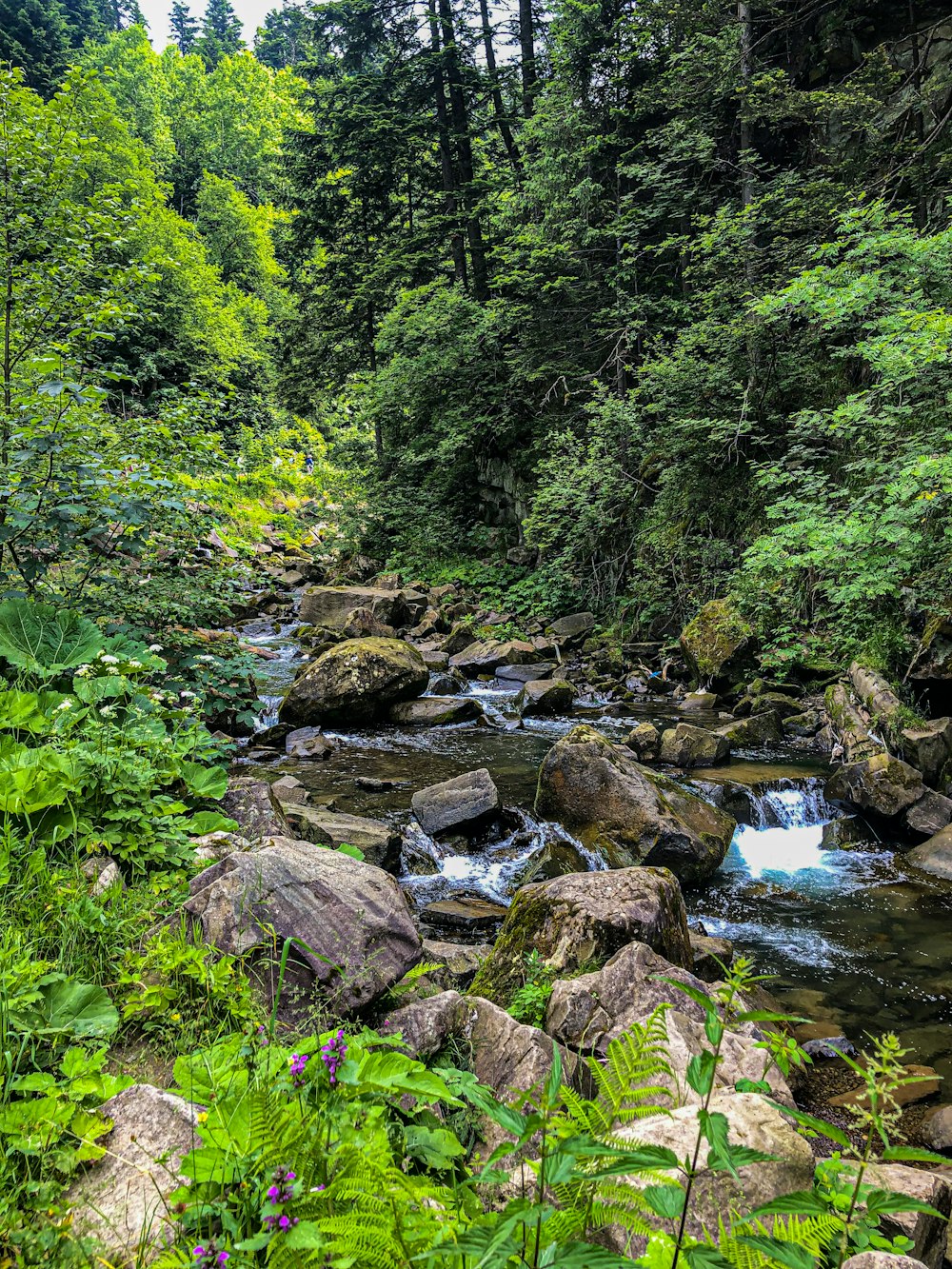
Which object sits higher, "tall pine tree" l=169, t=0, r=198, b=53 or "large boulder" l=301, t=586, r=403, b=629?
"tall pine tree" l=169, t=0, r=198, b=53

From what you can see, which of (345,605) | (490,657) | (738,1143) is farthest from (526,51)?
(738,1143)

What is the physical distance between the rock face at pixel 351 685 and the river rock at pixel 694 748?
172 inches

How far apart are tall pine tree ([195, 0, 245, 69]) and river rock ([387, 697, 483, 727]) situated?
79881mm

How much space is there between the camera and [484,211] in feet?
60.1

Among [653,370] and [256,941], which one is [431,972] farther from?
[653,370]

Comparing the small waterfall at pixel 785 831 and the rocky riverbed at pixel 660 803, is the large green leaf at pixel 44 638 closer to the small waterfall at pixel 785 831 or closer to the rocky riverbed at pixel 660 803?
the rocky riverbed at pixel 660 803

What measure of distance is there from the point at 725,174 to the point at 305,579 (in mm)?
15877

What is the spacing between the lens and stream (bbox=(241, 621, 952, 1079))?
4852 mm

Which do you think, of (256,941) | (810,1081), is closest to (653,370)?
(810,1081)

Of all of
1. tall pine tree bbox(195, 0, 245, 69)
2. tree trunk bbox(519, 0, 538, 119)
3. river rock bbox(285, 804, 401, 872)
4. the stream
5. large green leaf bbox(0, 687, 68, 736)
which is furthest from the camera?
tall pine tree bbox(195, 0, 245, 69)

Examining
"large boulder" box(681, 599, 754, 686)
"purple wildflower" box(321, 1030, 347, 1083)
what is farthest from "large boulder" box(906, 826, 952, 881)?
"purple wildflower" box(321, 1030, 347, 1083)

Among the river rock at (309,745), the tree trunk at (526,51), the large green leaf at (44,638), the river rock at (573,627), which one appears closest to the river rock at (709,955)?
the large green leaf at (44,638)

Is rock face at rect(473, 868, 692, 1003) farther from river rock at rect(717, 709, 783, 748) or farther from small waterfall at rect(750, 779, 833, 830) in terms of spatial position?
river rock at rect(717, 709, 783, 748)

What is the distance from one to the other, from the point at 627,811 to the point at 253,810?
3635 mm
